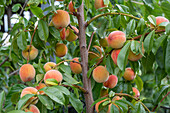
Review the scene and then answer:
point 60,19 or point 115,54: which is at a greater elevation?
point 60,19

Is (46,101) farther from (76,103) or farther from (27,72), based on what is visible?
(27,72)

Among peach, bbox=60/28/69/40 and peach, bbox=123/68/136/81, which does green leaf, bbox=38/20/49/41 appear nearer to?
peach, bbox=60/28/69/40

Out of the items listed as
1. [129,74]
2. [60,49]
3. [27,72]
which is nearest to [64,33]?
[60,49]

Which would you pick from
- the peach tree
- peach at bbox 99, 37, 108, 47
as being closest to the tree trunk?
the peach tree

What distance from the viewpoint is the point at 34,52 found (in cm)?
91

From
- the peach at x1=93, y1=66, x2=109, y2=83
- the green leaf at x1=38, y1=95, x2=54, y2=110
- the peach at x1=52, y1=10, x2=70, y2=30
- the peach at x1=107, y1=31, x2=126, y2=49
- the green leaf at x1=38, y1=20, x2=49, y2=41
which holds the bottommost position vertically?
the green leaf at x1=38, y1=95, x2=54, y2=110

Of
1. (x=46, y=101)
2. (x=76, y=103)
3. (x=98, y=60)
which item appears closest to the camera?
(x=46, y=101)

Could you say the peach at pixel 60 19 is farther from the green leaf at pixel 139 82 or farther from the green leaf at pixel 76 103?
the green leaf at pixel 139 82

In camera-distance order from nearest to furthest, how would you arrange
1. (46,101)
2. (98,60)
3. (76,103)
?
1. (46,101)
2. (76,103)
3. (98,60)

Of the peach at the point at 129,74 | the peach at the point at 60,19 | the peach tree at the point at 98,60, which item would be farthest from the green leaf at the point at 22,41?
the peach at the point at 129,74

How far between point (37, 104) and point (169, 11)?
553 mm

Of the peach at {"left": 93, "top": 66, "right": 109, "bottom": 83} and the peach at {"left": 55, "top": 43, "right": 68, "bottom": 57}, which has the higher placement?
the peach at {"left": 55, "top": 43, "right": 68, "bottom": 57}

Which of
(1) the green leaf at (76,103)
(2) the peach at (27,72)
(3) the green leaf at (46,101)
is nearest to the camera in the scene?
(3) the green leaf at (46,101)

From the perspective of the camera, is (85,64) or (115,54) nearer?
(115,54)
